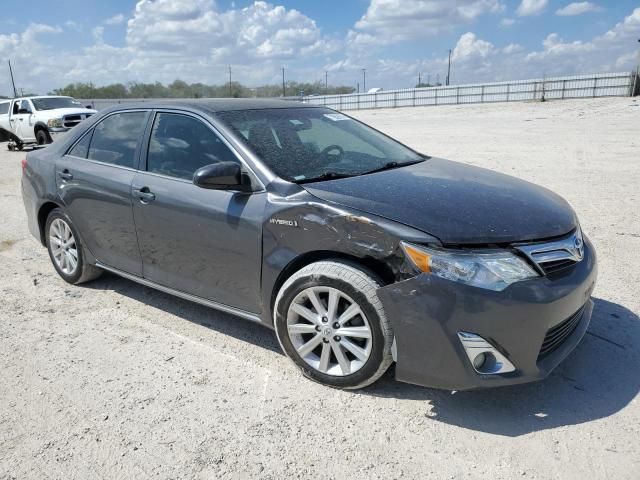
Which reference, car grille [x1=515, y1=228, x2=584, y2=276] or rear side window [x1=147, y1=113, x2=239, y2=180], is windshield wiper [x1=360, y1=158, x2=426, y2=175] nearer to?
rear side window [x1=147, y1=113, x2=239, y2=180]

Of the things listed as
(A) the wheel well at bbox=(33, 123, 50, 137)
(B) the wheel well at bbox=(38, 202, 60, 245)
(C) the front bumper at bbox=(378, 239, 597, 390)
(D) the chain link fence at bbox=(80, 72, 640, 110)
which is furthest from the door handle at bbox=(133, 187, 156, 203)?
(D) the chain link fence at bbox=(80, 72, 640, 110)

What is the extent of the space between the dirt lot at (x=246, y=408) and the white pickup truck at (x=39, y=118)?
555 inches

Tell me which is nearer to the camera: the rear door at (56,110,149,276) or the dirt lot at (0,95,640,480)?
the dirt lot at (0,95,640,480)

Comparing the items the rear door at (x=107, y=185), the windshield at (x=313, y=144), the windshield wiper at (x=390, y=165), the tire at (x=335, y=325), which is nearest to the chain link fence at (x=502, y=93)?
the rear door at (x=107, y=185)

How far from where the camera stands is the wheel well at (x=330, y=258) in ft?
9.20

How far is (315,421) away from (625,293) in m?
2.91

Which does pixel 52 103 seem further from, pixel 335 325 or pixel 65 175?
pixel 335 325

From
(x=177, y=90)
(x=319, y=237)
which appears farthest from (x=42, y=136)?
(x=177, y=90)

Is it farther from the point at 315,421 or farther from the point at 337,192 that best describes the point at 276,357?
the point at 337,192

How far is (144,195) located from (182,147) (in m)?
0.43

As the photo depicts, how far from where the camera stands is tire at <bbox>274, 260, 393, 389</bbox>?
2.80 m

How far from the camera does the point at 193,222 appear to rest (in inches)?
136

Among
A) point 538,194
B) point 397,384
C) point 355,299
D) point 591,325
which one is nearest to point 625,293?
point 591,325

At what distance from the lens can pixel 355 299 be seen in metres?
2.82
